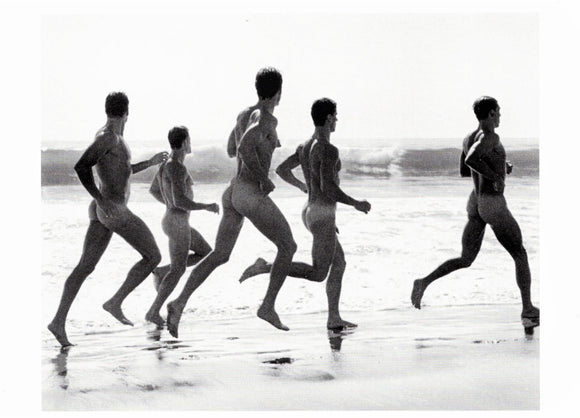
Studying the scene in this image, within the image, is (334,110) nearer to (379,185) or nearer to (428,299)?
(428,299)

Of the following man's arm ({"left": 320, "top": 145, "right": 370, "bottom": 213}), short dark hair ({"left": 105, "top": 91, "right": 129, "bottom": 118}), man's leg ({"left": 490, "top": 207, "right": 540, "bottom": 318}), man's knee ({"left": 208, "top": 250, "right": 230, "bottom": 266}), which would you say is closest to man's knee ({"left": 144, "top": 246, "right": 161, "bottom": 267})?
man's knee ({"left": 208, "top": 250, "right": 230, "bottom": 266})

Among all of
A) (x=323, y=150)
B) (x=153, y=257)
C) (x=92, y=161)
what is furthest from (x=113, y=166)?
(x=323, y=150)

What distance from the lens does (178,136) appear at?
35.8 feet

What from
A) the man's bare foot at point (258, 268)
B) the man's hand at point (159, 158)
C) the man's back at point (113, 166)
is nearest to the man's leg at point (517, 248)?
the man's bare foot at point (258, 268)

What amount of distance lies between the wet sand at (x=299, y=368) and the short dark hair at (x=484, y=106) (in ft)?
6.70

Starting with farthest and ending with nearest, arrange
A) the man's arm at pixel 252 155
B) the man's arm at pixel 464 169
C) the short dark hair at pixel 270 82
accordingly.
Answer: the man's arm at pixel 464 169
the short dark hair at pixel 270 82
the man's arm at pixel 252 155

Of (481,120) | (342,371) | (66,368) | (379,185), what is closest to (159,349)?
(66,368)

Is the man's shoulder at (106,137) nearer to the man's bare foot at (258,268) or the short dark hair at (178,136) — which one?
the short dark hair at (178,136)

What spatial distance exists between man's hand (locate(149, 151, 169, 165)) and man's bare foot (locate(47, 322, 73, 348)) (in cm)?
172

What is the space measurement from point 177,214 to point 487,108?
312cm

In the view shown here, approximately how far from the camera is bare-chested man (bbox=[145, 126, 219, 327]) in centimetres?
1093

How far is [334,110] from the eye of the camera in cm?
1062

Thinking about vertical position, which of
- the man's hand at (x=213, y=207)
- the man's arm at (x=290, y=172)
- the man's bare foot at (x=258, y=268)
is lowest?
the man's bare foot at (x=258, y=268)

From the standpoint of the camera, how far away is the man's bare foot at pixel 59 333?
33.9 feet
